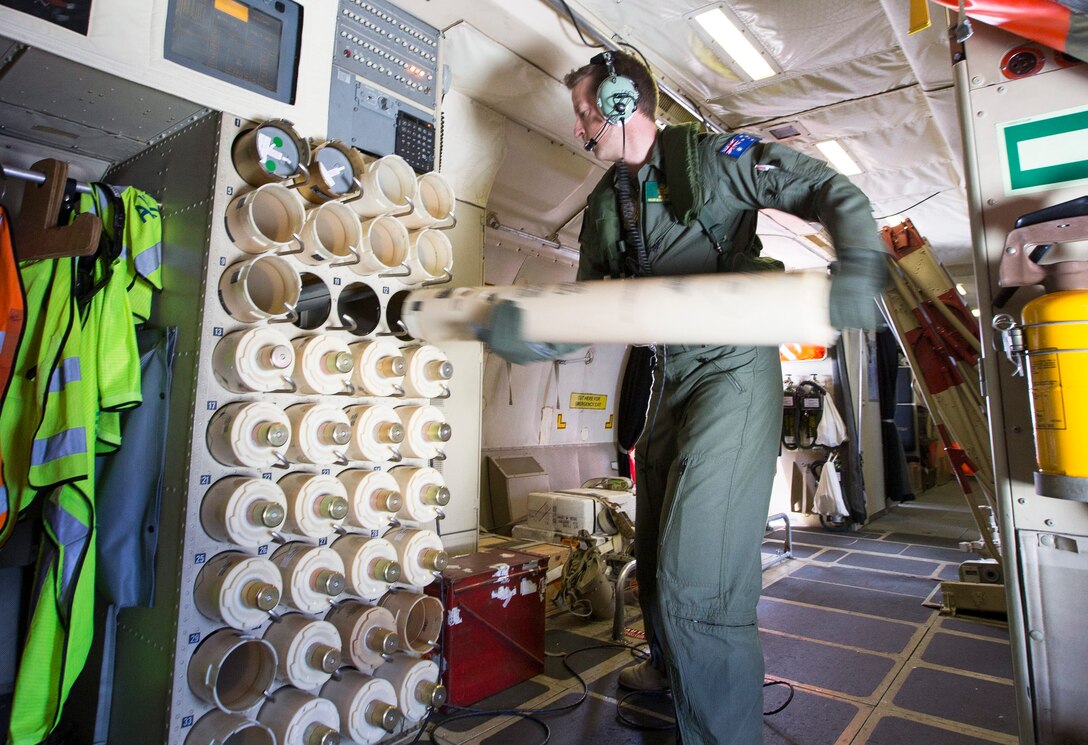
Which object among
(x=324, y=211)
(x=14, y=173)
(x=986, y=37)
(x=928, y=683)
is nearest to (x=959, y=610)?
(x=928, y=683)

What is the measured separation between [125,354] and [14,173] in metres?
0.58

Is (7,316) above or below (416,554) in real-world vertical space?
above

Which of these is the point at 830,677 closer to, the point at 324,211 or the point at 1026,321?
the point at 1026,321

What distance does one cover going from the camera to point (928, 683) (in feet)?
9.11

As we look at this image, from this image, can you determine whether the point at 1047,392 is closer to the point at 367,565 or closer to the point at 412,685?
the point at 367,565

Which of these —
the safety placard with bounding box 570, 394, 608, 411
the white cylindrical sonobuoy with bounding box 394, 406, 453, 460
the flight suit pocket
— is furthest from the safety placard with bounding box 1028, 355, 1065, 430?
the safety placard with bounding box 570, 394, 608, 411

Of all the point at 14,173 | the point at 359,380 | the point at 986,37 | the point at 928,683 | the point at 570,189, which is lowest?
the point at 928,683

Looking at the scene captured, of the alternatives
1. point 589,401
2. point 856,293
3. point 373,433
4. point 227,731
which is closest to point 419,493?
point 373,433

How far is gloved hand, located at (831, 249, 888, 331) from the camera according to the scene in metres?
1.41

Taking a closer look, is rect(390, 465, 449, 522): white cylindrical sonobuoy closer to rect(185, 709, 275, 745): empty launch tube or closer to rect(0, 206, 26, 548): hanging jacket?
rect(185, 709, 275, 745): empty launch tube

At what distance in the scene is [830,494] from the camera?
664cm

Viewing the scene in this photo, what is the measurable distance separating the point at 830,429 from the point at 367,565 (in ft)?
18.9

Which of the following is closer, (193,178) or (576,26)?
(193,178)

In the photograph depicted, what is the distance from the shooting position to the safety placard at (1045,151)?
157 cm
